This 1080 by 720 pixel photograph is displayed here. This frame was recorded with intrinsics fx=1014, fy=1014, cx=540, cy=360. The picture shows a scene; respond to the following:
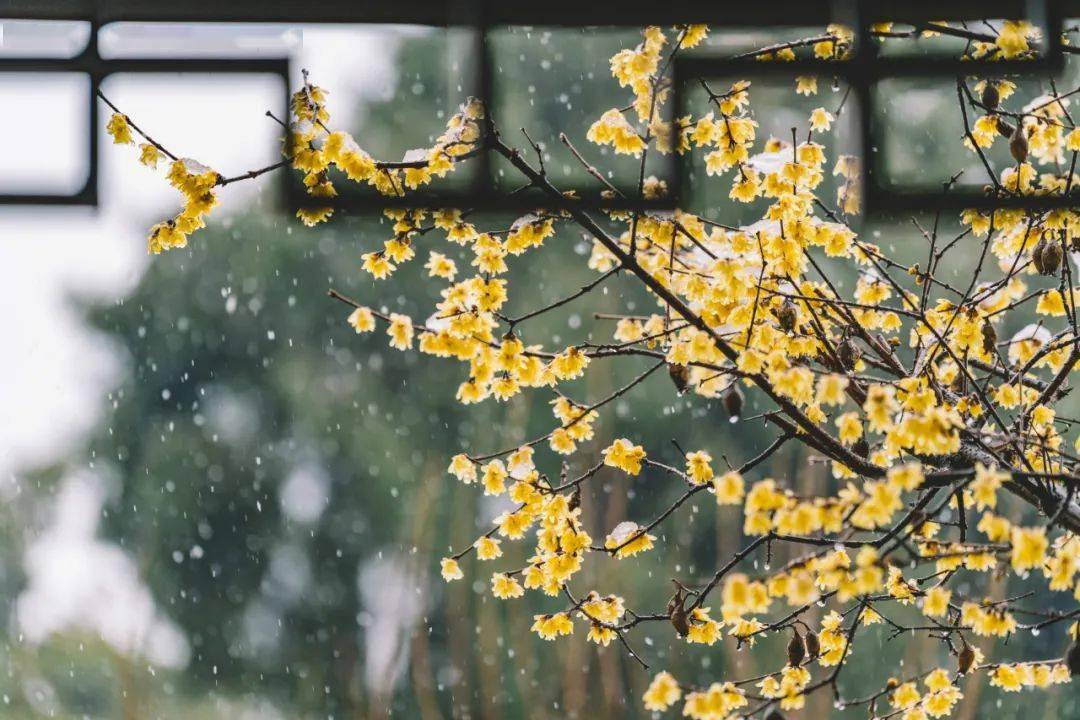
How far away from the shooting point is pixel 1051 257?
147cm

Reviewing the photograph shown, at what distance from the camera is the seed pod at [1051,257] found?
1.47 m

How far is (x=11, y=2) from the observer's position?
3.95 ft

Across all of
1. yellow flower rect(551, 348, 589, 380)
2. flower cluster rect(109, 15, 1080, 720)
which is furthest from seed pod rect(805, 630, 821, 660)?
yellow flower rect(551, 348, 589, 380)

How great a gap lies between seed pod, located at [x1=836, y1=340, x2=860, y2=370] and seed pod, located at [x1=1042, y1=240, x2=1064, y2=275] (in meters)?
0.29

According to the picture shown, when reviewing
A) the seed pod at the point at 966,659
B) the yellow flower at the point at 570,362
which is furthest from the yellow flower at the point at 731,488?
the seed pod at the point at 966,659

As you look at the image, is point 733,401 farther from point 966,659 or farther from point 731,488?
point 966,659

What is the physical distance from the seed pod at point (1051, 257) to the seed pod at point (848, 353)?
29 centimetres

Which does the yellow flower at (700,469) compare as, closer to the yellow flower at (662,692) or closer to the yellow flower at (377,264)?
the yellow flower at (662,692)

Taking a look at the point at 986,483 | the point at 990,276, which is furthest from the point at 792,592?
the point at 990,276

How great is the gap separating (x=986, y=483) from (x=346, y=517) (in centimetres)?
501

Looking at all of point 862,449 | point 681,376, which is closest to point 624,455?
point 681,376

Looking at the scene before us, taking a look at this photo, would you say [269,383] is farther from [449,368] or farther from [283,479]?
[449,368]

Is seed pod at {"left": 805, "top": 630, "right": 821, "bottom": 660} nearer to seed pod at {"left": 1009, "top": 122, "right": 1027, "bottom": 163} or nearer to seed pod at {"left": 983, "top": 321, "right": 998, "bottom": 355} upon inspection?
seed pod at {"left": 983, "top": 321, "right": 998, "bottom": 355}

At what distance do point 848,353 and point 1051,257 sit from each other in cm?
31
